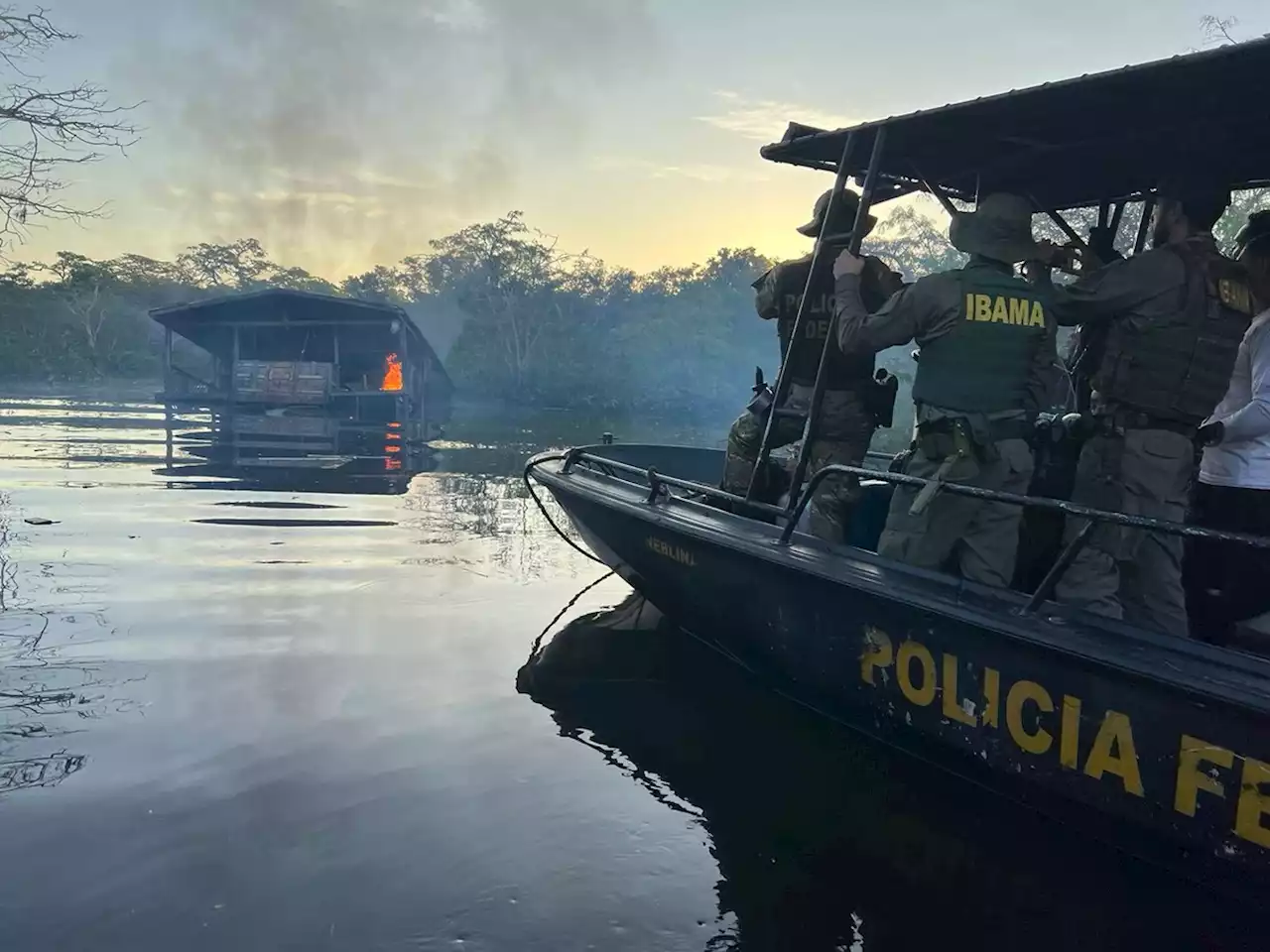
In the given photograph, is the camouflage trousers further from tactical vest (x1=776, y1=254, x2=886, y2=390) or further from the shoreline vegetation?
the shoreline vegetation

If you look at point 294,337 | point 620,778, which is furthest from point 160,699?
point 294,337

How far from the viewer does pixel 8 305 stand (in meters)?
47.6

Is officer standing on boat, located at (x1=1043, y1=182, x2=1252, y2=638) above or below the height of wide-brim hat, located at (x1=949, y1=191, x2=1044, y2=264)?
below

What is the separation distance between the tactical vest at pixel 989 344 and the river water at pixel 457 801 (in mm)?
1487

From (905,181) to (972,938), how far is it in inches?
154

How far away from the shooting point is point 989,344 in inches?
144

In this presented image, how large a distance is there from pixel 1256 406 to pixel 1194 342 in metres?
0.32

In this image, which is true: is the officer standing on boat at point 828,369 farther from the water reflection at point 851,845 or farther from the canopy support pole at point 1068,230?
the water reflection at point 851,845

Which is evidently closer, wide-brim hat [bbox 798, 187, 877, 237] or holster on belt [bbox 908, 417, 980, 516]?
holster on belt [bbox 908, 417, 980, 516]

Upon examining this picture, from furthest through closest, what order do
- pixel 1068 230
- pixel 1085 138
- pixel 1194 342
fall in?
pixel 1068 230
pixel 1085 138
pixel 1194 342

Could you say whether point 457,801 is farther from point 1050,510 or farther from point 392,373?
point 392,373

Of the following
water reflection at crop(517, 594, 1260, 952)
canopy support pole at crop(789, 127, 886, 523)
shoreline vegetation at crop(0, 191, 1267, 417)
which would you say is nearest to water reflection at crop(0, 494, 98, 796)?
water reflection at crop(517, 594, 1260, 952)

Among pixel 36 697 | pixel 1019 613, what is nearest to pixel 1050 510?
pixel 1019 613

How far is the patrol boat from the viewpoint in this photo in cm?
258
